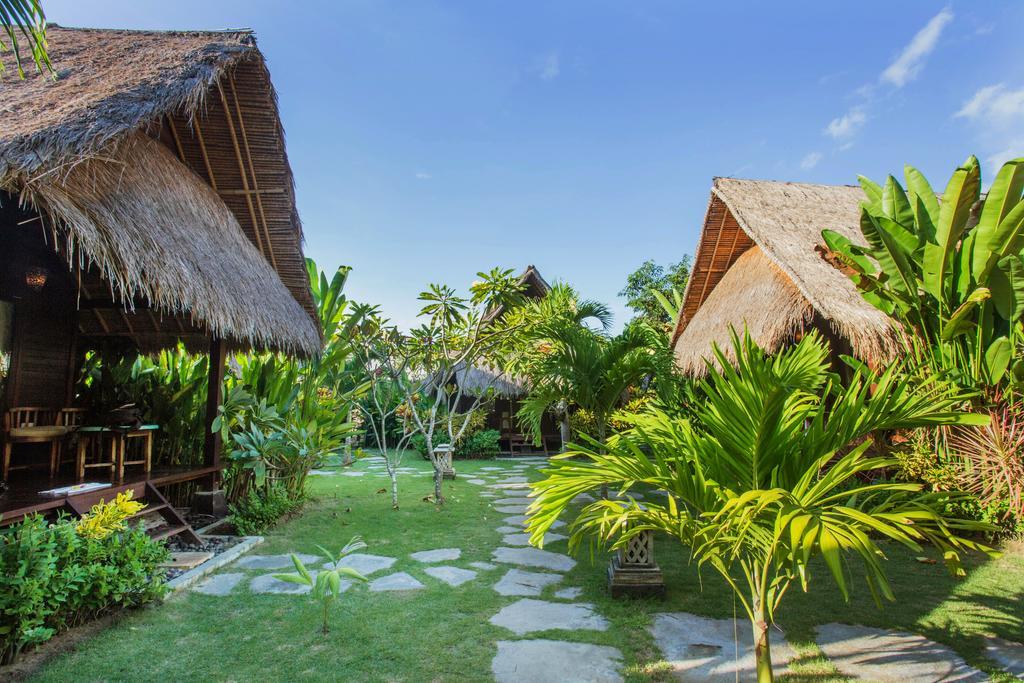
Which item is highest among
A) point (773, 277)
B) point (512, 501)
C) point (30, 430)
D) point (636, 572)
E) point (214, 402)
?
point (773, 277)

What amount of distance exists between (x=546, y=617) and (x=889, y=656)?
1747mm

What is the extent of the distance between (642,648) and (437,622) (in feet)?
3.83

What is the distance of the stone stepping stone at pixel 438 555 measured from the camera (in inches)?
175

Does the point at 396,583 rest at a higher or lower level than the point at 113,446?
lower

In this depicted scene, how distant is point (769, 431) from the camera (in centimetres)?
185

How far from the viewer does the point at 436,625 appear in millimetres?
3070

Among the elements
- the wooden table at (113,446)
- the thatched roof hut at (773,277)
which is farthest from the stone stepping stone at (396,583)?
the thatched roof hut at (773,277)

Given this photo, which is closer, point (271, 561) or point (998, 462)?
point (271, 561)

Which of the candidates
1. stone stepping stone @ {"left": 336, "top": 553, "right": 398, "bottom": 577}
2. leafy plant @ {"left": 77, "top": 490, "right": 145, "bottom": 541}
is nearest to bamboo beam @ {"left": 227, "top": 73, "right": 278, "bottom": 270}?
stone stepping stone @ {"left": 336, "top": 553, "right": 398, "bottom": 577}

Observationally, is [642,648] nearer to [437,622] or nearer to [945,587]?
[437,622]

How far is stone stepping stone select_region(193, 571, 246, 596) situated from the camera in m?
3.63

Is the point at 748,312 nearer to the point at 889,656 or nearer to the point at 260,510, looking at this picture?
the point at 889,656

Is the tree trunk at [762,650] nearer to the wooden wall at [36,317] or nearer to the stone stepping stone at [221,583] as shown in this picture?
the stone stepping stone at [221,583]

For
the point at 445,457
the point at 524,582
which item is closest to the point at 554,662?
the point at 524,582
